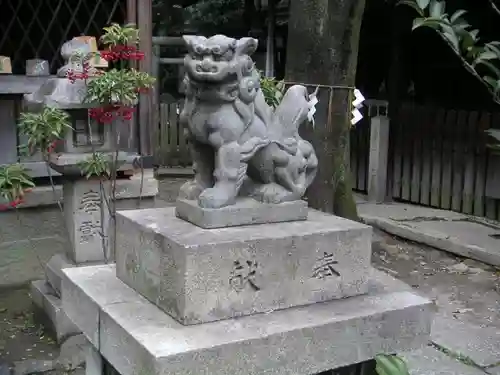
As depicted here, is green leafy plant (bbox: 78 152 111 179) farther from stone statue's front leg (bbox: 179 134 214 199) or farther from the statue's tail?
the statue's tail

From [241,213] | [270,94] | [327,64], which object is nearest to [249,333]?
[241,213]

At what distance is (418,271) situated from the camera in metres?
7.17

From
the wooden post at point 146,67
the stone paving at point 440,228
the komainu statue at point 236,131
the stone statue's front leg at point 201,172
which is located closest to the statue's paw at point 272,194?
the komainu statue at point 236,131

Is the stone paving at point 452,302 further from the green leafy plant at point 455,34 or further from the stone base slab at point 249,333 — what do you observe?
the green leafy plant at point 455,34

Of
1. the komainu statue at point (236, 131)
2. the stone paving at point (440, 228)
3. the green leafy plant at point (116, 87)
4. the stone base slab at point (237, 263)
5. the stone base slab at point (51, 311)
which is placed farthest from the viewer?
the stone paving at point (440, 228)

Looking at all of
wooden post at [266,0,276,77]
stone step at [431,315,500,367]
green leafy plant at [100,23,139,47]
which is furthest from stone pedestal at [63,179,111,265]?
wooden post at [266,0,276,77]

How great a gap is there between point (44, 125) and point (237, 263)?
2.78 m

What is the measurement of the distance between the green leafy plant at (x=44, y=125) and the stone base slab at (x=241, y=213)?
2.20 m

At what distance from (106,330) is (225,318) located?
20.2 inches

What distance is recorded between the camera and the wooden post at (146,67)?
6.62 m

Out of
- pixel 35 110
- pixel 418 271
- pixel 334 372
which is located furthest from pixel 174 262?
pixel 418 271

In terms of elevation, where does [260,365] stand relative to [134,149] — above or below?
below

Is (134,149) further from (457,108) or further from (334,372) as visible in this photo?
(457,108)

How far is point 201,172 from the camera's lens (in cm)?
306
